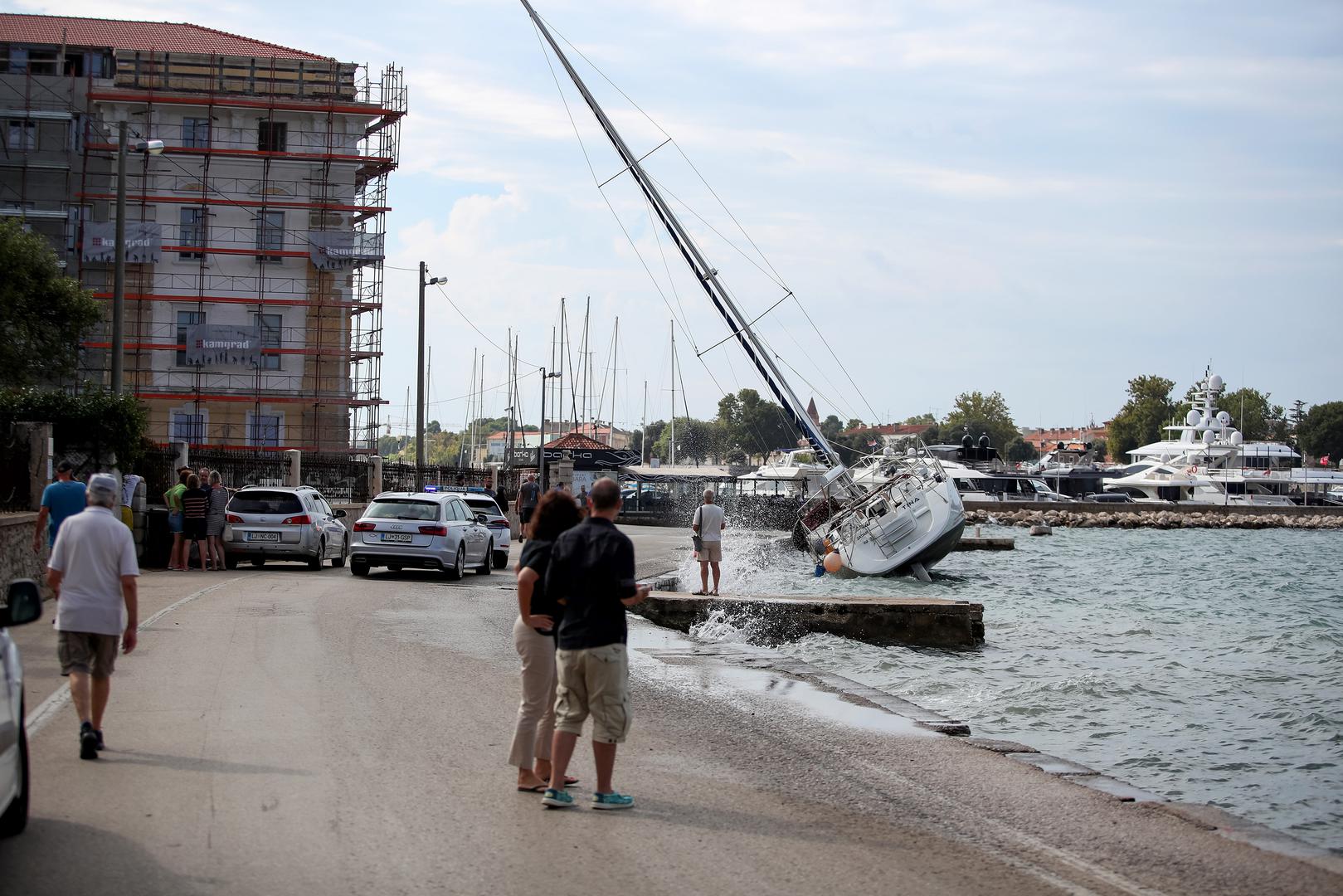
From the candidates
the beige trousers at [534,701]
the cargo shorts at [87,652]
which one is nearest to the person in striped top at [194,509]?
the cargo shorts at [87,652]

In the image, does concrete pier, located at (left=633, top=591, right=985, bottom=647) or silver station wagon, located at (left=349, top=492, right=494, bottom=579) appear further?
silver station wagon, located at (left=349, top=492, right=494, bottom=579)

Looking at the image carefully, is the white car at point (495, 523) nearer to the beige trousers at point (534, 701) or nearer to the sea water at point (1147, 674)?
the sea water at point (1147, 674)

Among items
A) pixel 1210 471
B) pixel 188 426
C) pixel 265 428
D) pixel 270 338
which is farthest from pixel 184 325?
pixel 1210 471

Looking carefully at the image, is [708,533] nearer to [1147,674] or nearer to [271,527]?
[1147,674]

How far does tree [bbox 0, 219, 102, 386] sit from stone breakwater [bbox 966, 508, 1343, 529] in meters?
55.1

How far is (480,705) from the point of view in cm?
1088

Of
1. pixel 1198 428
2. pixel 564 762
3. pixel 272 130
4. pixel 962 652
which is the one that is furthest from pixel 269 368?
pixel 1198 428

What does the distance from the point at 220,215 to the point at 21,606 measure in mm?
62423

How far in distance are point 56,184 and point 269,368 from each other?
13.0m

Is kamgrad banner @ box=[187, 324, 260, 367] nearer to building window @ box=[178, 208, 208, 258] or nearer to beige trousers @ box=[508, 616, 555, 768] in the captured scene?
building window @ box=[178, 208, 208, 258]

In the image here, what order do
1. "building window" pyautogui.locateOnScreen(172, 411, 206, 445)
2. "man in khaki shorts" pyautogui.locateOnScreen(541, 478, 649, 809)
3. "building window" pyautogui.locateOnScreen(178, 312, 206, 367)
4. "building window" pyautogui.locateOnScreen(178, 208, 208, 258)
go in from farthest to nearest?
1. "building window" pyautogui.locateOnScreen(178, 208, 208, 258)
2. "building window" pyautogui.locateOnScreen(178, 312, 206, 367)
3. "building window" pyautogui.locateOnScreen(172, 411, 206, 445)
4. "man in khaki shorts" pyautogui.locateOnScreen(541, 478, 649, 809)

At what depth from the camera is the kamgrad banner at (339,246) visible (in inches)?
2520

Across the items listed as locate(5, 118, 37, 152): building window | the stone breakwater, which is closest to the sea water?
locate(5, 118, 37, 152): building window

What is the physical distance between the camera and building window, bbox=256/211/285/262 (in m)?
64.2
